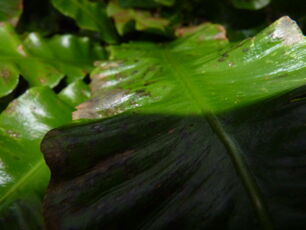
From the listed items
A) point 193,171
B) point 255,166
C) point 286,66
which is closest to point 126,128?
point 193,171

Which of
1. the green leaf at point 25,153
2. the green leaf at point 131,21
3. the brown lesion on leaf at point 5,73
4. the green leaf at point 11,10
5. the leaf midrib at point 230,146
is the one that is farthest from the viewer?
the green leaf at point 131,21

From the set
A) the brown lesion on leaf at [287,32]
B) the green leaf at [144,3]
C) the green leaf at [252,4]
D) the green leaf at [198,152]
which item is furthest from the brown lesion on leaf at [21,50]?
the green leaf at [252,4]

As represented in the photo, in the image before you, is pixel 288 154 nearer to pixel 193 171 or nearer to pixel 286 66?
pixel 193 171

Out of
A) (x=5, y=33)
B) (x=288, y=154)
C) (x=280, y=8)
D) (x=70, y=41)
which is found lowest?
(x=280, y=8)

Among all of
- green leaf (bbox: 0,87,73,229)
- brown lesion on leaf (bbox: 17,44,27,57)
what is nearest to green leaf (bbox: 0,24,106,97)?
brown lesion on leaf (bbox: 17,44,27,57)

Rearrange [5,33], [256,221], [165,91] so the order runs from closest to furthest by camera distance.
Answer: [256,221], [165,91], [5,33]

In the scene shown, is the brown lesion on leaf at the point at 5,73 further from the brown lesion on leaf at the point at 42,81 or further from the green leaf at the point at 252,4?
the green leaf at the point at 252,4
